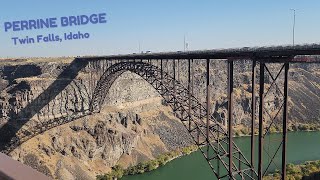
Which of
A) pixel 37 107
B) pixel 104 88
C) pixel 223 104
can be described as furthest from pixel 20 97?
pixel 223 104

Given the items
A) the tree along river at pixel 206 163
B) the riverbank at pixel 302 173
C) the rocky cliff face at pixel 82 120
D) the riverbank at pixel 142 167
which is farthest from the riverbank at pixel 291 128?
the riverbank at pixel 302 173

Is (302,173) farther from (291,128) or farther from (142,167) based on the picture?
(291,128)

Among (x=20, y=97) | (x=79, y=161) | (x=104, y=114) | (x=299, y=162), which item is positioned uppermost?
(x=20, y=97)

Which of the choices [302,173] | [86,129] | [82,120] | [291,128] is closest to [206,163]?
[302,173]

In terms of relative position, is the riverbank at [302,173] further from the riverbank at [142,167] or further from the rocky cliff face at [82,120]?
the rocky cliff face at [82,120]

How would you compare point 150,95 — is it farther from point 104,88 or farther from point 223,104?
point 223,104

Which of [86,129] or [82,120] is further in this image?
[82,120]

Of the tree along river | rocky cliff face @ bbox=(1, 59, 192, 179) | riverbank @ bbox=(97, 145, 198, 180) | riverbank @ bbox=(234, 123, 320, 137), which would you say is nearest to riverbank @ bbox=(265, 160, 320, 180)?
the tree along river
